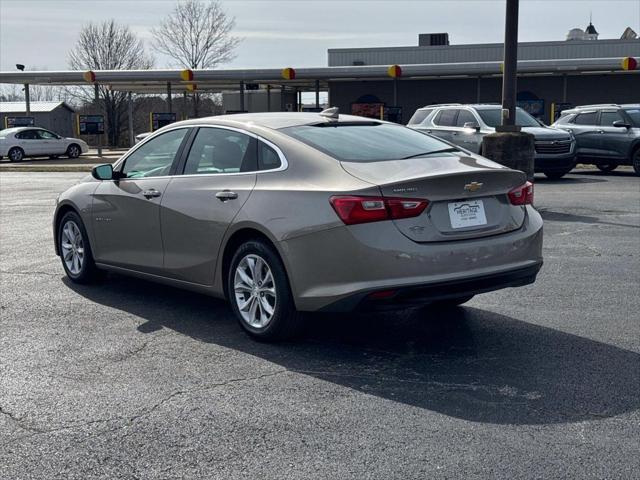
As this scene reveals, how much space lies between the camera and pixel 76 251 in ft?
26.1

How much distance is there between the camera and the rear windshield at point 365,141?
5.82m

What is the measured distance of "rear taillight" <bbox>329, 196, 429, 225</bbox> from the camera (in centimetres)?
516

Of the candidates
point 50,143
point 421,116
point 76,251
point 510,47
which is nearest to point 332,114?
point 76,251

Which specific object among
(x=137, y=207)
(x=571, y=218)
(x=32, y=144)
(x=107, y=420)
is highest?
(x=32, y=144)

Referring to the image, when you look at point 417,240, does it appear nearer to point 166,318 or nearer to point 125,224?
point 166,318

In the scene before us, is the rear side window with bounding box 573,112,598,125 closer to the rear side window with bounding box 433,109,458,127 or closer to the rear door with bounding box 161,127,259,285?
the rear side window with bounding box 433,109,458,127

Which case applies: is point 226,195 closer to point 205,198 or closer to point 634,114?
point 205,198

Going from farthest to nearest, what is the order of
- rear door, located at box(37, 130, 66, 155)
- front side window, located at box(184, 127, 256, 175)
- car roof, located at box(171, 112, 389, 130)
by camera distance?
rear door, located at box(37, 130, 66, 155) < car roof, located at box(171, 112, 389, 130) < front side window, located at box(184, 127, 256, 175)

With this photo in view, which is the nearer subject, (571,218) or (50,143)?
(571,218)

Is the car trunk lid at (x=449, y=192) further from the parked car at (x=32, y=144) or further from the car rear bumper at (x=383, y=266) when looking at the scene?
the parked car at (x=32, y=144)

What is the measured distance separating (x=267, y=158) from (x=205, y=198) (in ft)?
1.96

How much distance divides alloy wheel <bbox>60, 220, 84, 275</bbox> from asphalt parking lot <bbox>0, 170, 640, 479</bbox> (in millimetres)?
233

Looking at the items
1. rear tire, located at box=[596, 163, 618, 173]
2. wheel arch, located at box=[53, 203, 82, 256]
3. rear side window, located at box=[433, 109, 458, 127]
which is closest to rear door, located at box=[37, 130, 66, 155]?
rear side window, located at box=[433, 109, 458, 127]

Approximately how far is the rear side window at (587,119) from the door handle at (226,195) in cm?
1778
